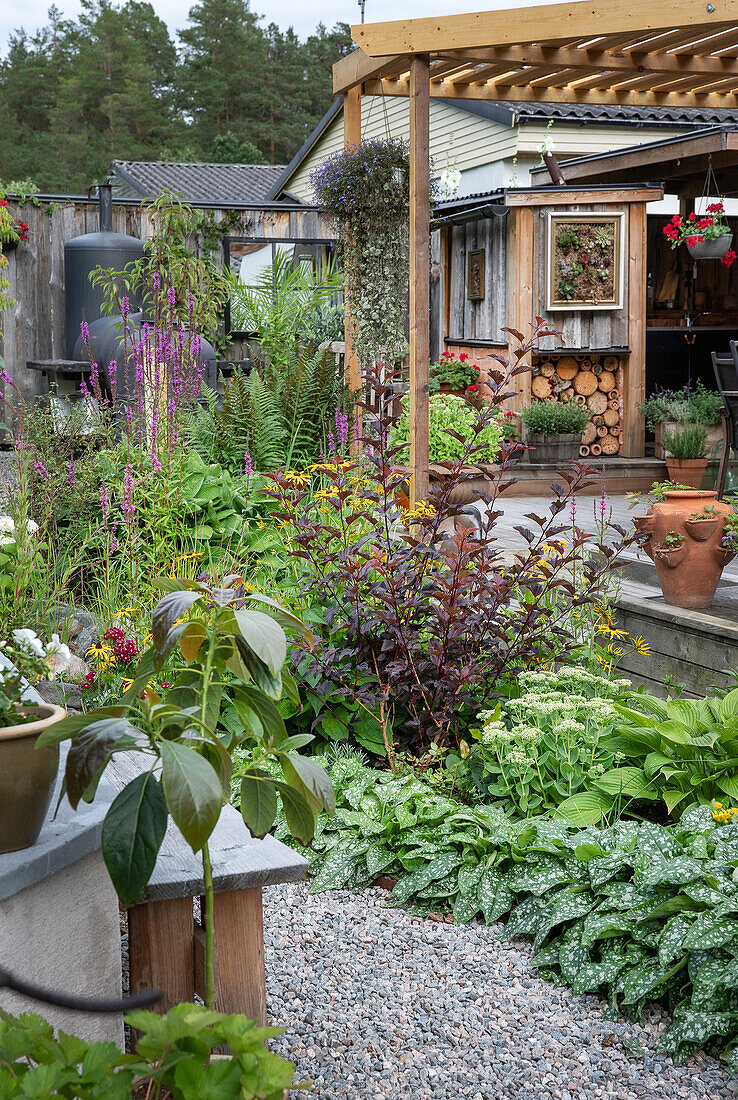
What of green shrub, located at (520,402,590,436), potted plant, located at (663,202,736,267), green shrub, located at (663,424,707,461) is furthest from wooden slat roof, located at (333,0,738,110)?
green shrub, located at (520,402,590,436)

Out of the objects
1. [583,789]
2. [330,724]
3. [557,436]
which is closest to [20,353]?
[557,436]

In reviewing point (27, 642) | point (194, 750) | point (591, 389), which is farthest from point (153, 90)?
point (194, 750)

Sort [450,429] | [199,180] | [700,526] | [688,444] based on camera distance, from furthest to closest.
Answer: [199,180] → [450,429] → [688,444] → [700,526]

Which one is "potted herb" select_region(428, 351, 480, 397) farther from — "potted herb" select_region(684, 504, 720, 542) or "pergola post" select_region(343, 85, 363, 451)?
"potted herb" select_region(684, 504, 720, 542)

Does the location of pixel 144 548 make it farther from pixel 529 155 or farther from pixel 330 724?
pixel 529 155

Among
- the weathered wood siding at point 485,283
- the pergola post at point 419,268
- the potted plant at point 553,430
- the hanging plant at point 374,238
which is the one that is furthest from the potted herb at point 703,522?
the weathered wood siding at point 485,283

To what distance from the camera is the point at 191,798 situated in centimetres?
126

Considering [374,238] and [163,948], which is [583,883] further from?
[374,238]

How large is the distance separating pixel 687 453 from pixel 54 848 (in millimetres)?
6730

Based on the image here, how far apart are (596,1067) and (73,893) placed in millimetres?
1065

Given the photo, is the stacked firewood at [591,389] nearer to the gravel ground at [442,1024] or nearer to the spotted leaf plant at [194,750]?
the gravel ground at [442,1024]

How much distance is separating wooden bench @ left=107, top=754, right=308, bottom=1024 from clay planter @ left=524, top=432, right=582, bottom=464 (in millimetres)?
7080

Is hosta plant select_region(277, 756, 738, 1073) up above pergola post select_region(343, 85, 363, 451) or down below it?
below

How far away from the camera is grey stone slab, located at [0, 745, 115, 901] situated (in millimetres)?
1472
